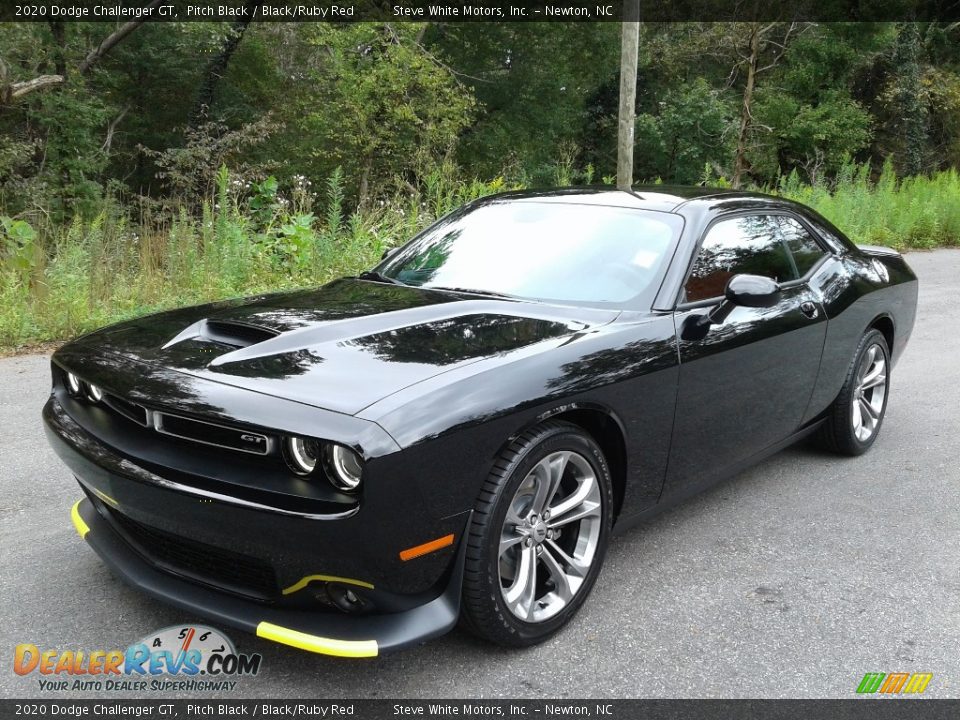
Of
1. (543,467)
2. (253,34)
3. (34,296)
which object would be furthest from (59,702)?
(253,34)

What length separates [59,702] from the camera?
8.03 ft

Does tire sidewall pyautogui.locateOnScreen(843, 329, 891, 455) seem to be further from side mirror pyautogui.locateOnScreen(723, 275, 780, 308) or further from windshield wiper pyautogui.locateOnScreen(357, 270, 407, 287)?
windshield wiper pyautogui.locateOnScreen(357, 270, 407, 287)

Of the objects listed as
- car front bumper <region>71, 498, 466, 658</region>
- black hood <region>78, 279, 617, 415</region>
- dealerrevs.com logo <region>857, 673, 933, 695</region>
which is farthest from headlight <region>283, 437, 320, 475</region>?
dealerrevs.com logo <region>857, 673, 933, 695</region>

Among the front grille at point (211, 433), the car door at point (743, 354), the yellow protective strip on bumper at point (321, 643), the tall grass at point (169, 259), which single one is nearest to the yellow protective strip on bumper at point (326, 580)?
the yellow protective strip on bumper at point (321, 643)

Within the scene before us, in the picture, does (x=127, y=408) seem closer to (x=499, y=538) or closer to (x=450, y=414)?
(x=450, y=414)

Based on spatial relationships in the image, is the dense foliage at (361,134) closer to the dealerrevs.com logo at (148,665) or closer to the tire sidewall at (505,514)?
the dealerrevs.com logo at (148,665)

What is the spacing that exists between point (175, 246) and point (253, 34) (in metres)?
21.3

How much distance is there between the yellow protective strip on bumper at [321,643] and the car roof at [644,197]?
234 cm

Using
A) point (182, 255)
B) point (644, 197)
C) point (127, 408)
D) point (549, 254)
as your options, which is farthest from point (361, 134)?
point (127, 408)

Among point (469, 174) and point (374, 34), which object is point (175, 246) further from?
point (469, 174)

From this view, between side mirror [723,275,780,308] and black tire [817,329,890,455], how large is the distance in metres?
1.33

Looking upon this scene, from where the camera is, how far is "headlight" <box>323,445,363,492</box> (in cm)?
229

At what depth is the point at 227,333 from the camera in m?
2.98

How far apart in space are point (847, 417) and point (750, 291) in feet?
5.08
